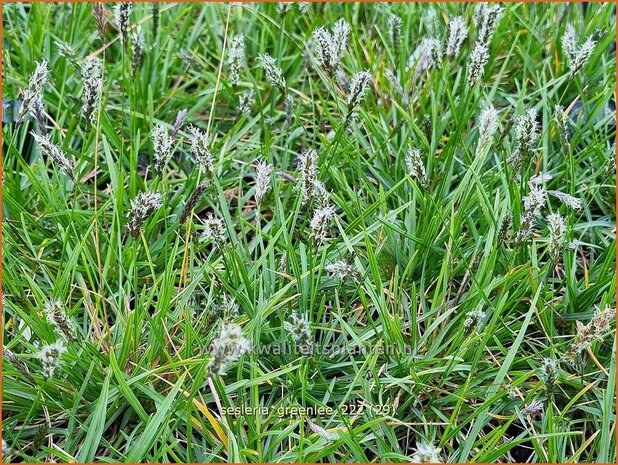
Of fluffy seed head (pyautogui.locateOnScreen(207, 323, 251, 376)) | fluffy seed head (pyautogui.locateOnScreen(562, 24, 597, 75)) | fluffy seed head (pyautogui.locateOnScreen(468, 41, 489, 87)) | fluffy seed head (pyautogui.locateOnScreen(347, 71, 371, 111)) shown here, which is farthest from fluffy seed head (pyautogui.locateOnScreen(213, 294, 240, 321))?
fluffy seed head (pyautogui.locateOnScreen(562, 24, 597, 75))

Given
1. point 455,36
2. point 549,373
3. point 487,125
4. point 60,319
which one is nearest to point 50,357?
point 60,319

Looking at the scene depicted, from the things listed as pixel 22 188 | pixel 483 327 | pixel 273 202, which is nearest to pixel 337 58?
pixel 273 202

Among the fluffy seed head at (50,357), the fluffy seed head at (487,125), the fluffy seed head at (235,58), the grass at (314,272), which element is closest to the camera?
the fluffy seed head at (50,357)

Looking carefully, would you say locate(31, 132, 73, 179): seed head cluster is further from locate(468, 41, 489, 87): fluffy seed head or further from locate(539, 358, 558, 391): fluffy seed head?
locate(539, 358, 558, 391): fluffy seed head

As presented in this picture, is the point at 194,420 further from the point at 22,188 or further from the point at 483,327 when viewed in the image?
the point at 22,188

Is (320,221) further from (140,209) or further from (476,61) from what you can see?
(476,61)

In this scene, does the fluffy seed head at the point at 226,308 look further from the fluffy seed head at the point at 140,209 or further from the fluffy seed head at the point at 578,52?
the fluffy seed head at the point at 578,52

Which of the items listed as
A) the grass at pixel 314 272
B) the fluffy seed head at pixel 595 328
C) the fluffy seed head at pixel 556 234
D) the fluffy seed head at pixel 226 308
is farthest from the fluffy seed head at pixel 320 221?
the fluffy seed head at pixel 595 328

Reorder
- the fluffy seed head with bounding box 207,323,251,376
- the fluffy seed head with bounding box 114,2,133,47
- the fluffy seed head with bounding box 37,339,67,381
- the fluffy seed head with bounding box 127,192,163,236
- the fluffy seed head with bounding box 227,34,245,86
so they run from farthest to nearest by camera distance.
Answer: the fluffy seed head with bounding box 227,34,245,86
the fluffy seed head with bounding box 114,2,133,47
the fluffy seed head with bounding box 127,192,163,236
the fluffy seed head with bounding box 37,339,67,381
the fluffy seed head with bounding box 207,323,251,376
